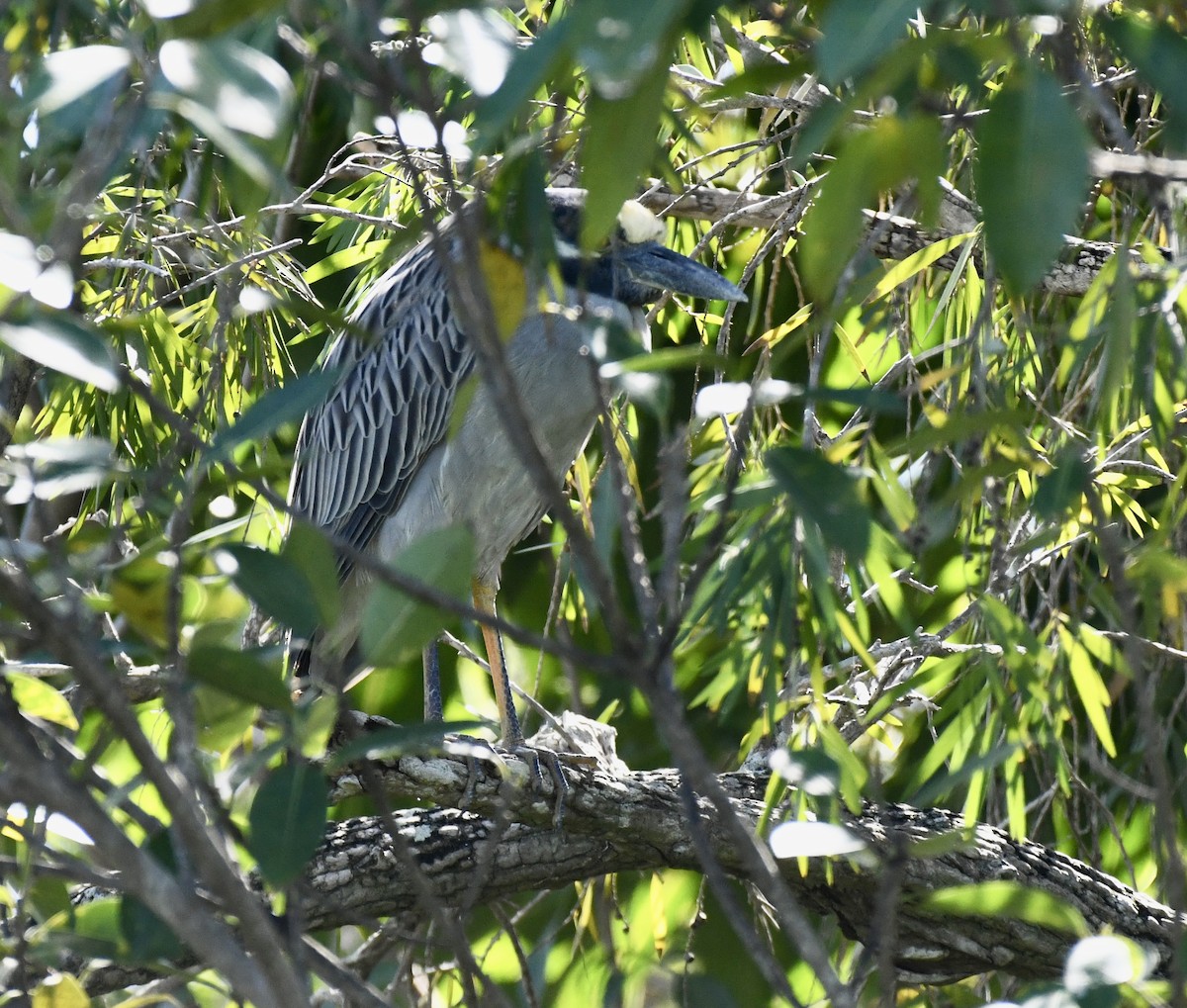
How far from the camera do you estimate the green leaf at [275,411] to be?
0.69 meters

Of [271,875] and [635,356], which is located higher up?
[635,356]

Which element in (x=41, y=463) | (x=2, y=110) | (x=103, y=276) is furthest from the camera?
(x=103, y=276)

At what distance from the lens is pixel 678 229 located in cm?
240

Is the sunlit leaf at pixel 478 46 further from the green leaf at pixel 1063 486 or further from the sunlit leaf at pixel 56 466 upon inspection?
the green leaf at pixel 1063 486

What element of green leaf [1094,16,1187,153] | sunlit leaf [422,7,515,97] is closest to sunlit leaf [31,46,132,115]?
sunlit leaf [422,7,515,97]

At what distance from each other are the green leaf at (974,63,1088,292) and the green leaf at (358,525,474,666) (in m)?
0.31

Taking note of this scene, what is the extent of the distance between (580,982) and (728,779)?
0.46 m

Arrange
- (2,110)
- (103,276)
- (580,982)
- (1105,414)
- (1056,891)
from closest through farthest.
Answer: (2,110) → (1105,414) → (1056,891) → (580,982) → (103,276)

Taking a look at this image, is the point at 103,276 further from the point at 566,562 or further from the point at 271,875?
the point at 271,875

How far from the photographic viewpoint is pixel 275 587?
0.72 metres

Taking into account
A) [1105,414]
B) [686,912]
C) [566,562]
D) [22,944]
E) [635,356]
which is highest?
[635,356]

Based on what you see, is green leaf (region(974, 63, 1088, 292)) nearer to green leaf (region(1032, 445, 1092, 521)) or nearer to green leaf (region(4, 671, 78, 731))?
green leaf (region(1032, 445, 1092, 521))

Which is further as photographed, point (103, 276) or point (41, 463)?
point (103, 276)

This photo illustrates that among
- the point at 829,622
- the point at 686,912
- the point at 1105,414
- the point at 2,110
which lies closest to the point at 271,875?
the point at 2,110
